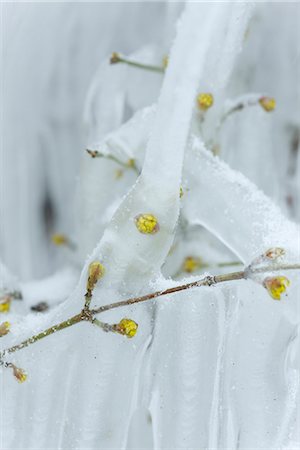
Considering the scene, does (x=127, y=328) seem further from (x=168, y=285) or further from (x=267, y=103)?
(x=267, y=103)

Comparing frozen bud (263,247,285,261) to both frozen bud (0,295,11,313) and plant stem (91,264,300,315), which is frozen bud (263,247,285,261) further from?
frozen bud (0,295,11,313)

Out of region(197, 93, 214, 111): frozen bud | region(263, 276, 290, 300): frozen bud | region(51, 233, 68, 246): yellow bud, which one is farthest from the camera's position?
region(51, 233, 68, 246): yellow bud

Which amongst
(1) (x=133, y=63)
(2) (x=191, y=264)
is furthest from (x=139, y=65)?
(2) (x=191, y=264)

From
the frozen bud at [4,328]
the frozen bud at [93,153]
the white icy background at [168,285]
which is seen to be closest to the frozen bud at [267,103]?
the white icy background at [168,285]

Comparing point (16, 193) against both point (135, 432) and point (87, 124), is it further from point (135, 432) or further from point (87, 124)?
point (135, 432)

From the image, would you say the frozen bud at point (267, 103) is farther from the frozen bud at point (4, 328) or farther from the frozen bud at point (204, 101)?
the frozen bud at point (4, 328)

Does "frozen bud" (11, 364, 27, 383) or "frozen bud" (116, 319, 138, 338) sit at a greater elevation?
"frozen bud" (116, 319, 138, 338)

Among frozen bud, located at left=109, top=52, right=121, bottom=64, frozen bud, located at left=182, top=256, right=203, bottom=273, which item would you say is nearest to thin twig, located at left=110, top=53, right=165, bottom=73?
frozen bud, located at left=109, top=52, right=121, bottom=64
